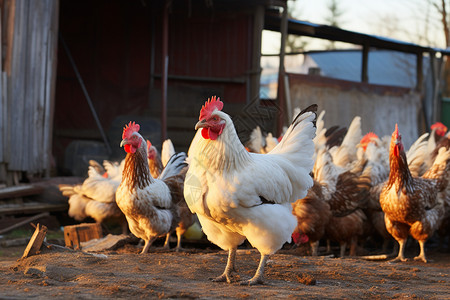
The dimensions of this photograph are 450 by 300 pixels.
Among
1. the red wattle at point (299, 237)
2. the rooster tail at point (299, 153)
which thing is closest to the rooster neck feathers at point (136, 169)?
the rooster tail at point (299, 153)

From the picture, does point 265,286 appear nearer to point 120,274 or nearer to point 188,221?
point 120,274

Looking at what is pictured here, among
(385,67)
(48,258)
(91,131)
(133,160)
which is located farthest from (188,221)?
(385,67)

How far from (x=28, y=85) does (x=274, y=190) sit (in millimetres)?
6203

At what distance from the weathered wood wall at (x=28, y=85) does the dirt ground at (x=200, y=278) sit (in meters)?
4.04

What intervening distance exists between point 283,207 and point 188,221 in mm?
3099

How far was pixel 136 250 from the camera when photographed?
7.21 metres

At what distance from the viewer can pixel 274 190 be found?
15.8 ft

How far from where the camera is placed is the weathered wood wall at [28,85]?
9.16 meters

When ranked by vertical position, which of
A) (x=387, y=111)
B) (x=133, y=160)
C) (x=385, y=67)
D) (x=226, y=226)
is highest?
(x=385, y=67)

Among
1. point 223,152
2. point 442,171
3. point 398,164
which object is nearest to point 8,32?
point 223,152

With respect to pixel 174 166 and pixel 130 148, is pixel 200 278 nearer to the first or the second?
pixel 130 148

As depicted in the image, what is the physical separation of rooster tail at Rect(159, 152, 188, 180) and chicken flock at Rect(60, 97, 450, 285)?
0.02m

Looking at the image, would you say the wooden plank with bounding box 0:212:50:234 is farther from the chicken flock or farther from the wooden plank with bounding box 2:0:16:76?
the wooden plank with bounding box 2:0:16:76

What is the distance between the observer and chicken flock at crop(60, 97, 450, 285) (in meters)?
4.63
